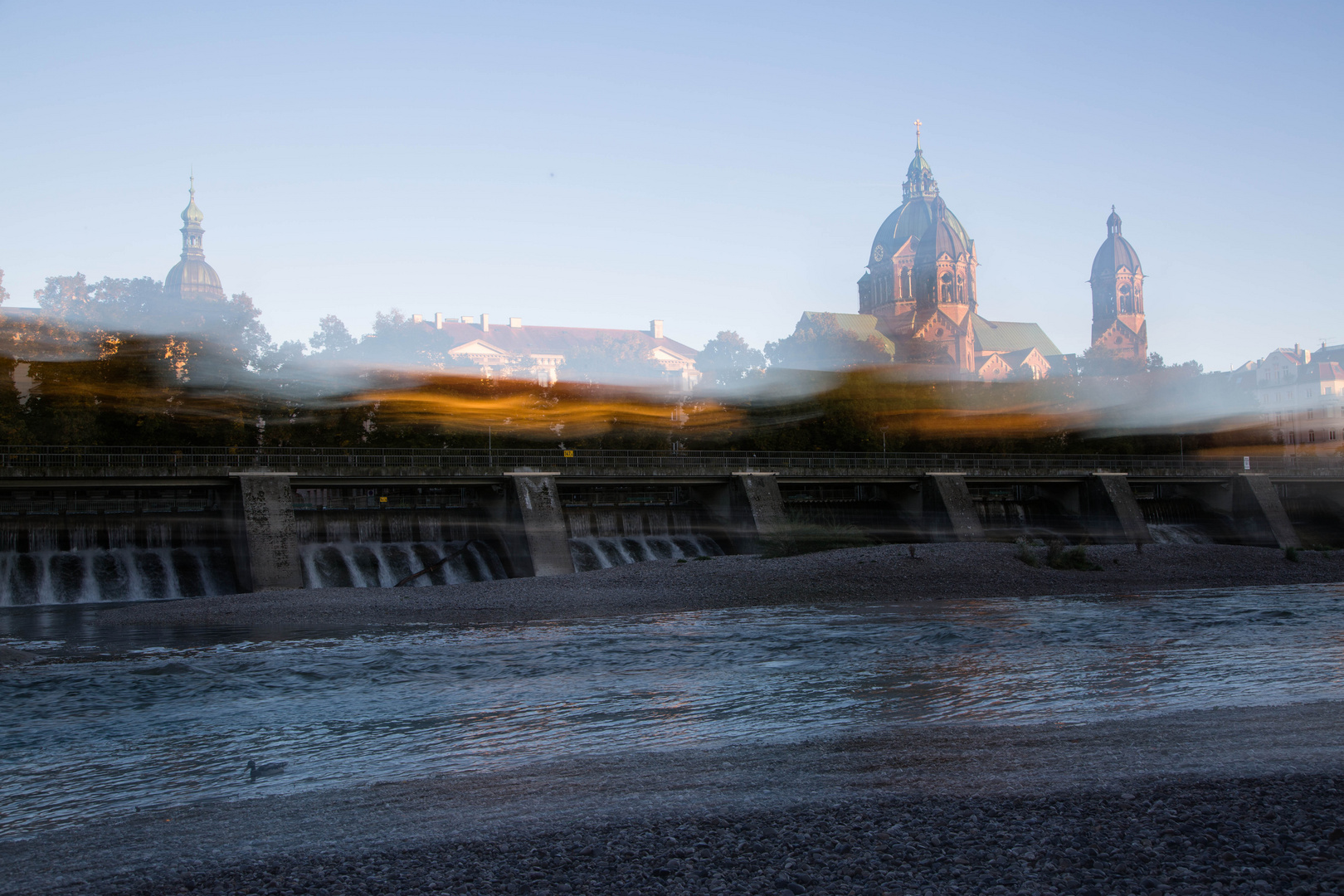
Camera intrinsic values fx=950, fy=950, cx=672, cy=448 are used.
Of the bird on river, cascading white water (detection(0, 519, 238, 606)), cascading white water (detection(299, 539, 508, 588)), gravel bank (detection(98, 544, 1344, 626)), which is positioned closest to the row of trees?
cascading white water (detection(0, 519, 238, 606))

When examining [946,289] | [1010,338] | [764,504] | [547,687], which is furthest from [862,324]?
[547,687]

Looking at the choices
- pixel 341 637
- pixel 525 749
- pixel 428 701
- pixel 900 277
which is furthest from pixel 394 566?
pixel 900 277

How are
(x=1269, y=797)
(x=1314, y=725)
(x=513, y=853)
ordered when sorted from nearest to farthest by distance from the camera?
1. (x=513, y=853)
2. (x=1269, y=797)
3. (x=1314, y=725)

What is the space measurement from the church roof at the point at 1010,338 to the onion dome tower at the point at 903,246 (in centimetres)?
1037

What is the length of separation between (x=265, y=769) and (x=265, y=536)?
25.9 m

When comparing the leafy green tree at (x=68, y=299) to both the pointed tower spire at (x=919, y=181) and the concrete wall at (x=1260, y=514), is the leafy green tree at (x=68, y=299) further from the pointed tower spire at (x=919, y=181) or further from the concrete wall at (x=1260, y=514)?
the pointed tower spire at (x=919, y=181)

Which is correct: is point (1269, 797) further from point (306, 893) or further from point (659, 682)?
point (659, 682)

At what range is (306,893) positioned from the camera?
25.8 ft

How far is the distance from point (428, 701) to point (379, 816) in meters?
6.71

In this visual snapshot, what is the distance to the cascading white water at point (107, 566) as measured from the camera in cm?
3356

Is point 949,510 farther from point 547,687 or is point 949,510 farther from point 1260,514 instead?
point 547,687

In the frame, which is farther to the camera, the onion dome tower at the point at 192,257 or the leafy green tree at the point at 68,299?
the onion dome tower at the point at 192,257

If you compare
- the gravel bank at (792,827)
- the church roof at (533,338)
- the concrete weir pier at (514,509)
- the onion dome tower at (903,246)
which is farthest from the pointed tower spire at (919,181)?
the gravel bank at (792,827)

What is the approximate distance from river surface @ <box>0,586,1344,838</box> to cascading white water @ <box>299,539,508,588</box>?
11.2 meters
